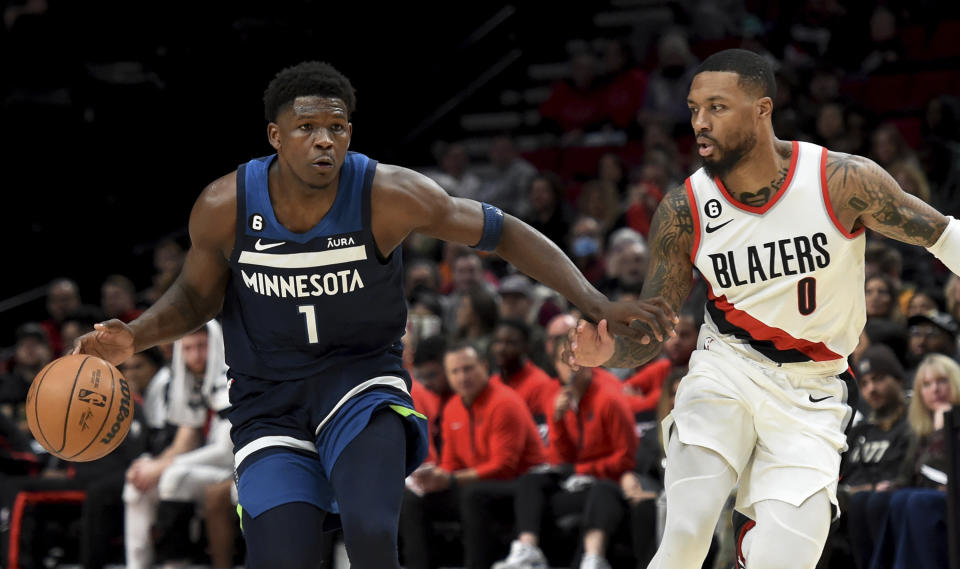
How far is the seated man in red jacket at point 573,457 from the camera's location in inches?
313

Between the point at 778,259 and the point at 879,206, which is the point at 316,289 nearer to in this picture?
the point at 778,259

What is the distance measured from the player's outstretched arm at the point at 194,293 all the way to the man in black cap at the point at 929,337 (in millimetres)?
4890

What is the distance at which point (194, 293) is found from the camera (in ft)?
15.6

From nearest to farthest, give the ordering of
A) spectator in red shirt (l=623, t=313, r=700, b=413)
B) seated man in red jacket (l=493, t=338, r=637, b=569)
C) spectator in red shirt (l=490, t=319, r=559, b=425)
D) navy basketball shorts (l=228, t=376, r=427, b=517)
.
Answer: navy basketball shorts (l=228, t=376, r=427, b=517) < seated man in red jacket (l=493, t=338, r=637, b=569) < spectator in red shirt (l=623, t=313, r=700, b=413) < spectator in red shirt (l=490, t=319, r=559, b=425)

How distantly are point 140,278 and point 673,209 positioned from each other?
952 centimetres

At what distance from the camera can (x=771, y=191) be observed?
4.67 meters

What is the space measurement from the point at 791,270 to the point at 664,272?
1.53 feet

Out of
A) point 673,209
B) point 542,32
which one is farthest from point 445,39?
point 673,209

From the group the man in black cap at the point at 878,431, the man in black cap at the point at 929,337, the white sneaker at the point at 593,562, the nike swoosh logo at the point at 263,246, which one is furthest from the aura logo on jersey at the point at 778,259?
the man in black cap at the point at 929,337

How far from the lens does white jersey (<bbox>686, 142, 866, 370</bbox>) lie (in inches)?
181

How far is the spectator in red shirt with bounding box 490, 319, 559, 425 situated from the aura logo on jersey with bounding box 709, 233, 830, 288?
14.2ft

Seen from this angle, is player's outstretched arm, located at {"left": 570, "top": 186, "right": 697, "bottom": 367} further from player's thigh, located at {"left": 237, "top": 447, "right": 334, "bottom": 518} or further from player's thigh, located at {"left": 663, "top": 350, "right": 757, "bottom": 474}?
player's thigh, located at {"left": 237, "top": 447, "right": 334, "bottom": 518}

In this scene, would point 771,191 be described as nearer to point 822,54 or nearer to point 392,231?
point 392,231

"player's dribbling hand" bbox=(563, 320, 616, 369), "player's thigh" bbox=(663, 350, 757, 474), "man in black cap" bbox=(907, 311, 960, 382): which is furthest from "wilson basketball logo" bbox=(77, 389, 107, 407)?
"man in black cap" bbox=(907, 311, 960, 382)
